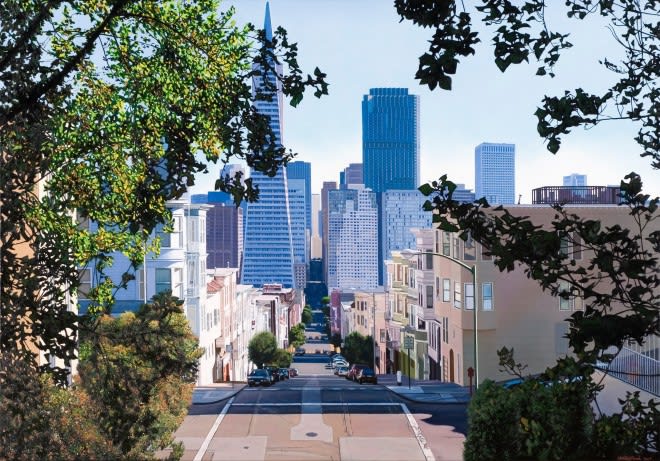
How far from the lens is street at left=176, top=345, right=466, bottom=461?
2425 centimetres

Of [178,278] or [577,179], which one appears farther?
[577,179]

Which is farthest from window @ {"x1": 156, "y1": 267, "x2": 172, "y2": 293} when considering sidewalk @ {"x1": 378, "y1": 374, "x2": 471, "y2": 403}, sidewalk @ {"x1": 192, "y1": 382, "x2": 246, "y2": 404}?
sidewalk @ {"x1": 378, "y1": 374, "x2": 471, "y2": 403}

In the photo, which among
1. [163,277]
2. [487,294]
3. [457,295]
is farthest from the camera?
[457,295]

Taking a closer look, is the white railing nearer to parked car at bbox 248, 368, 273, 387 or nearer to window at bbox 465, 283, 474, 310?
window at bbox 465, 283, 474, 310

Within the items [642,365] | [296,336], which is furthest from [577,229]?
[296,336]

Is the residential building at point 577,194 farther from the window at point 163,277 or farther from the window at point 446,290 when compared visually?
the window at point 163,277

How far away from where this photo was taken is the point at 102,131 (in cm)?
864

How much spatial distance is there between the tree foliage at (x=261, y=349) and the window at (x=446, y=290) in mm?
46193

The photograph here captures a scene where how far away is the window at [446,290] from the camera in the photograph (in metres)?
50.1

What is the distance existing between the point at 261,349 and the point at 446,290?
154ft

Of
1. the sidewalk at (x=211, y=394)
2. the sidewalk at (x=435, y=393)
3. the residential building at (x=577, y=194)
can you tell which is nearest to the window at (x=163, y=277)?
the sidewalk at (x=211, y=394)

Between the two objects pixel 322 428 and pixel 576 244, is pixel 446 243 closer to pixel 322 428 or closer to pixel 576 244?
pixel 322 428

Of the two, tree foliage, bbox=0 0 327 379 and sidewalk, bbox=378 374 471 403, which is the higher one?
tree foliage, bbox=0 0 327 379

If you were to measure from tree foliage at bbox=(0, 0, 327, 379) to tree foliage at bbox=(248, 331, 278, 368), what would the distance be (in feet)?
281
